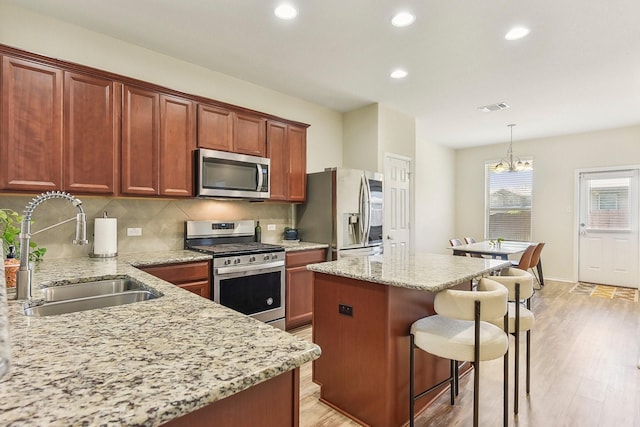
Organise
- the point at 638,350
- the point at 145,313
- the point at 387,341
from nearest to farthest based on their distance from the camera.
→ the point at 145,313 → the point at 387,341 → the point at 638,350

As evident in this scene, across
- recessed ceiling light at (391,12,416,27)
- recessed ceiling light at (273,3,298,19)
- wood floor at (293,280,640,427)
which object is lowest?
wood floor at (293,280,640,427)

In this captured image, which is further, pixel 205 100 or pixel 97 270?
pixel 205 100

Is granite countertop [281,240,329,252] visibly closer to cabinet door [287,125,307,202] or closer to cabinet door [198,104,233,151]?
cabinet door [287,125,307,202]

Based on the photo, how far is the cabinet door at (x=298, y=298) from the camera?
353 cm

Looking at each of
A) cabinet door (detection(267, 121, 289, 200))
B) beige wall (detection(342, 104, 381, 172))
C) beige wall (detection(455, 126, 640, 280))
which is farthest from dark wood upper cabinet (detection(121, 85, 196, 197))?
beige wall (detection(455, 126, 640, 280))

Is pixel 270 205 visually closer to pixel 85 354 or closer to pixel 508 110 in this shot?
pixel 85 354

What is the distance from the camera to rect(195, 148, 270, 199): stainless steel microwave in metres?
3.12

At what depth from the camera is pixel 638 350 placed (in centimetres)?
306

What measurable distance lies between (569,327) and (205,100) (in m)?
4.60

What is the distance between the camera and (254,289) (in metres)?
3.20

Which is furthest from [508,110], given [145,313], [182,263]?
[145,313]

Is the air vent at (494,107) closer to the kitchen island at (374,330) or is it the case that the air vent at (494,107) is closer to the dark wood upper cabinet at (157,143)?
the kitchen island at (374,330)

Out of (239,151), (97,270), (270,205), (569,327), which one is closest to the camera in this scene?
(97,270)

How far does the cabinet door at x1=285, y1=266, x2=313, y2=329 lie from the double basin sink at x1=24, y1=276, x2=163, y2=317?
1.81m
